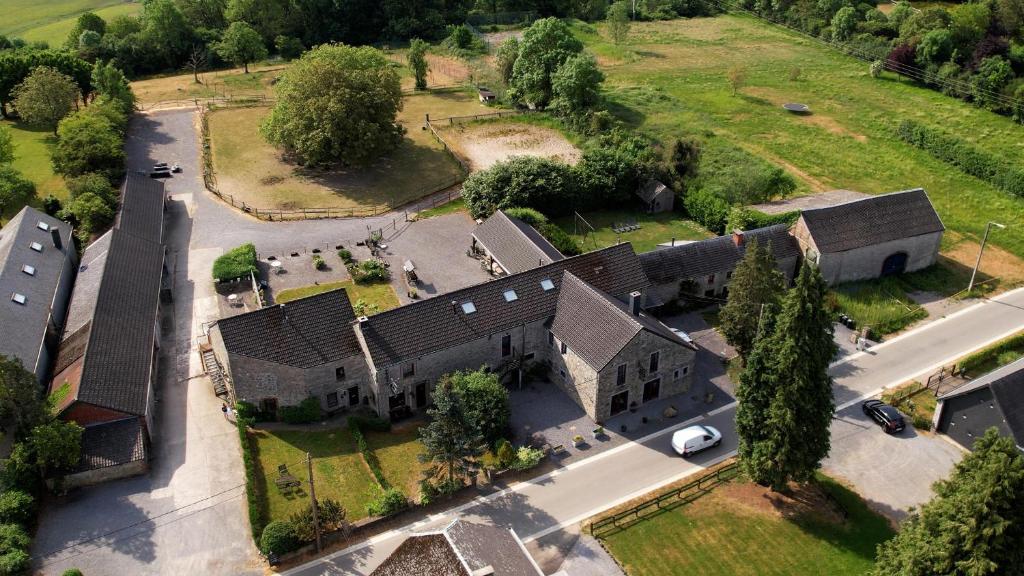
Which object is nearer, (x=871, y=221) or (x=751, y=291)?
(x=751, y=291)

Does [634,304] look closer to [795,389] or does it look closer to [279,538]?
[795,389]

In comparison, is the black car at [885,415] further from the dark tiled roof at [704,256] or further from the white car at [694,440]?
the dark tiled roof at [704,256]

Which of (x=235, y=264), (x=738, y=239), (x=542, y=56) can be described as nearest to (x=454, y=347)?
(x=235, y=264)

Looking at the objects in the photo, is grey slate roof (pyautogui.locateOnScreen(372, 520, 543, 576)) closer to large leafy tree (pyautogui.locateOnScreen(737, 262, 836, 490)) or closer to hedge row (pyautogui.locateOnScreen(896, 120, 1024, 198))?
large leafy tree (pyautogui.locateOnScreen(737, 262, 836, 490))

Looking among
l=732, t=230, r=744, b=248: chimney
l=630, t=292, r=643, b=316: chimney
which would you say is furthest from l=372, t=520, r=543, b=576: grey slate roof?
l=732, t=230, r=744, b=248: chimney

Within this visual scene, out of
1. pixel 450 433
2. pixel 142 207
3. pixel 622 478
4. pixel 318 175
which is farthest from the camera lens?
pixel 318 175

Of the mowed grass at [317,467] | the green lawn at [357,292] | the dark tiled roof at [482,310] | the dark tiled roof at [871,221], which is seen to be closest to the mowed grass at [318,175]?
the green lawn at [357,292]

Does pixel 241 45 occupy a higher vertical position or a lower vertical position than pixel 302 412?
higher
